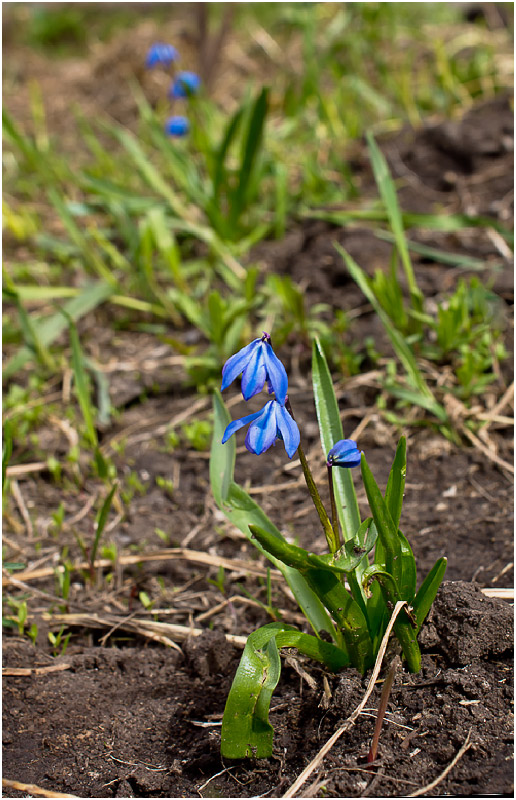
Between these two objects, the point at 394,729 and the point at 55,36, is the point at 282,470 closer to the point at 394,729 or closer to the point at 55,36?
the point at 394,729

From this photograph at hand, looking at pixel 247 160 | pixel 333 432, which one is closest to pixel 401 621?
pixel 333 432

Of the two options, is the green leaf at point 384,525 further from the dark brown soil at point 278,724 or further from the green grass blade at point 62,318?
the green grass blade at point 62,318

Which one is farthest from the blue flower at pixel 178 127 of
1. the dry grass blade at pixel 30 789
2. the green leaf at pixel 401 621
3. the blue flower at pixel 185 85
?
the dry grass blade at pixel 30 789

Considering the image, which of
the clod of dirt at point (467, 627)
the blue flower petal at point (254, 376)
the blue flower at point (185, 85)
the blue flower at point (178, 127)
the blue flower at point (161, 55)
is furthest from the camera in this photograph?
the blue flower at point (161, 55)

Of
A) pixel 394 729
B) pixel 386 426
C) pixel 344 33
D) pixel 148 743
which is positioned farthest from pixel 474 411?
pixel 344 33

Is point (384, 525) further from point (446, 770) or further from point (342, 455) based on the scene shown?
point (446, 770)

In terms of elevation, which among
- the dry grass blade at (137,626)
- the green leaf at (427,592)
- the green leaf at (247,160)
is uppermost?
the green leaf at (247,160)

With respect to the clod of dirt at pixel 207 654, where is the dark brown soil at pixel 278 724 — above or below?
below
